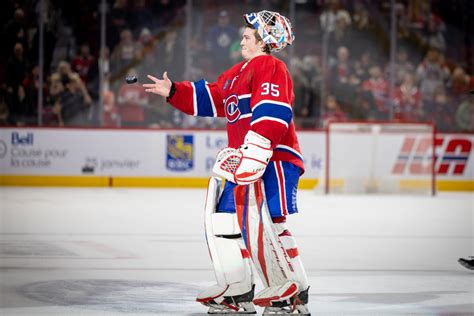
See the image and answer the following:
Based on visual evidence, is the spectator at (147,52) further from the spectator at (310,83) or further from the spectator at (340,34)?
the spectator at (340,34)

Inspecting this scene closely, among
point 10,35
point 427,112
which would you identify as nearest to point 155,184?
point 10,35

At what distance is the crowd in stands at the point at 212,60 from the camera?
13773mm

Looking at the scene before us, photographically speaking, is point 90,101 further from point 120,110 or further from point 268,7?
point 268,7

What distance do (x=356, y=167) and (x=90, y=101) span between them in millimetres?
3710

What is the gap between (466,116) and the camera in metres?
14.2

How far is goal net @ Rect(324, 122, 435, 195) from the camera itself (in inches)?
519

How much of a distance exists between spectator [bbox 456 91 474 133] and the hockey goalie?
33.8 feet

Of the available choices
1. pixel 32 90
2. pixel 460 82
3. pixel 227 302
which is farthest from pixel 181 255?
pixel 460 82

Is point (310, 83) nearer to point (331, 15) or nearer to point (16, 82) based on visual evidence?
point (331, 15)

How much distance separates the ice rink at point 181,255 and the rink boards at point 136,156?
5.81 feet

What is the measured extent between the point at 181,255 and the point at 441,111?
8.62 meters

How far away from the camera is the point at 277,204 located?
13.6 ft

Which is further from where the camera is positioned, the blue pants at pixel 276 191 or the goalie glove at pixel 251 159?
the blue pants at pixel 276 191

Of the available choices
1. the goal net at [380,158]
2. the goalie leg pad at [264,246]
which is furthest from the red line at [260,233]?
the goal net at [380,158]
